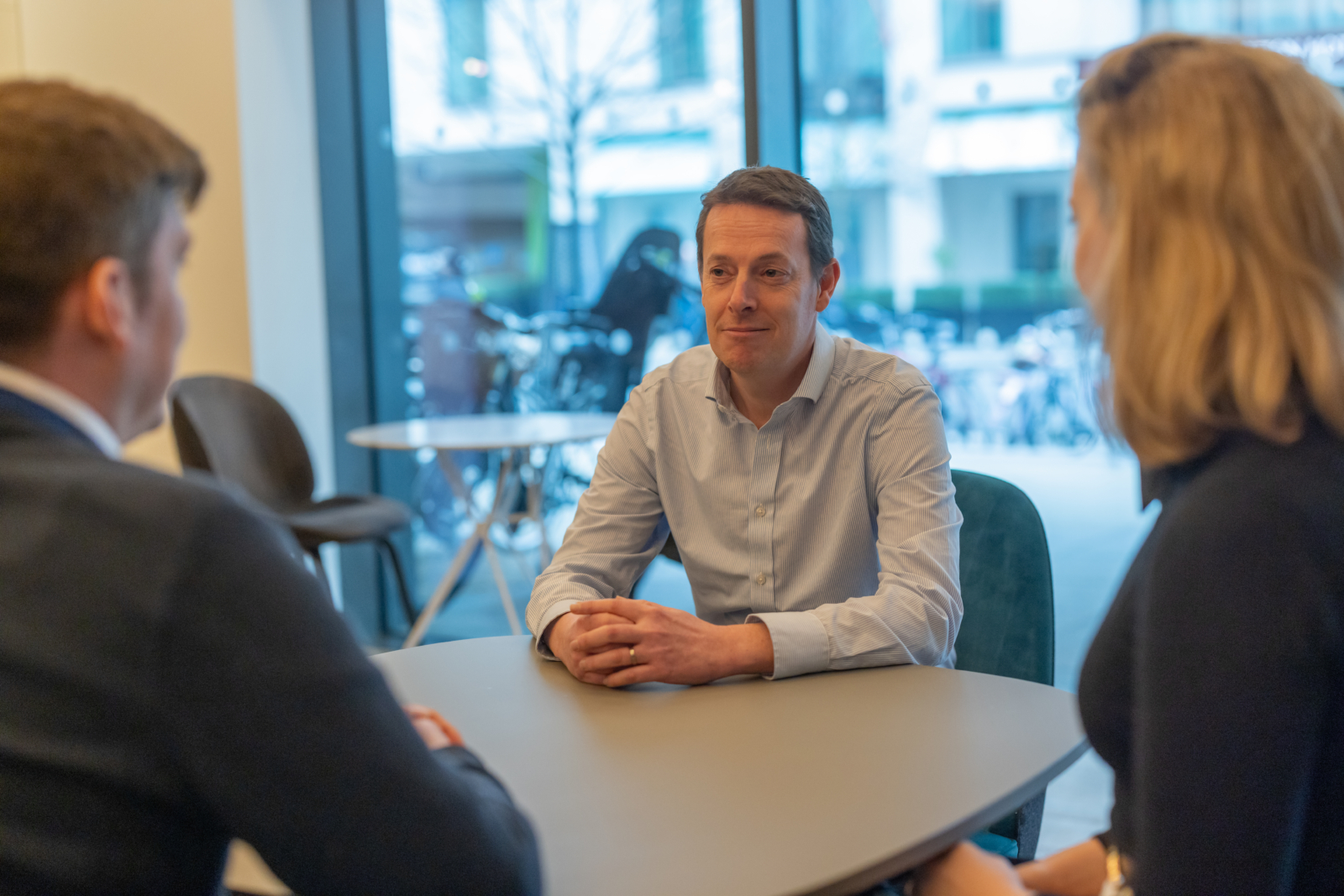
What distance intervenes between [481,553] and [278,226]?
157 centimetres

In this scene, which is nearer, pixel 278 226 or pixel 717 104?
pixel 717 104

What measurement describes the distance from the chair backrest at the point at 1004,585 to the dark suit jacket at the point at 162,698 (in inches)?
48.9

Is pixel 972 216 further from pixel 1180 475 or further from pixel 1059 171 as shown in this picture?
pixel 1180 475

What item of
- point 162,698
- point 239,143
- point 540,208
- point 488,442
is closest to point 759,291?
point 162,698

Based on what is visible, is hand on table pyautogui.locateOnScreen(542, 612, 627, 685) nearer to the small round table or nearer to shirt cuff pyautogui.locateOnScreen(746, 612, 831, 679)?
shirt cuff pyautogui.locateOnScreen(746, 612, 831, 679)

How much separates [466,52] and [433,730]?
13.0ft

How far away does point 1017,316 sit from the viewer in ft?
11.2

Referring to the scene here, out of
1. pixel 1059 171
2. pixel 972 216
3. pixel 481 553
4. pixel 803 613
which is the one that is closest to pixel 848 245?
pixel 972 216

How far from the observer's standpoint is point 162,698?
71 cm

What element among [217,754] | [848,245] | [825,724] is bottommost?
[825,724]

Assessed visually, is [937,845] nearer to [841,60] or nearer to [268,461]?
[841,60]

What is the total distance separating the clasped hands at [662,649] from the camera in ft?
4.53

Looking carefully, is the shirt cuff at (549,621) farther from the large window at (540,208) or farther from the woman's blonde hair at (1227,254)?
the large window at (540,208)

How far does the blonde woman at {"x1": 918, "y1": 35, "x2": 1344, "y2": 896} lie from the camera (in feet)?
2.55
